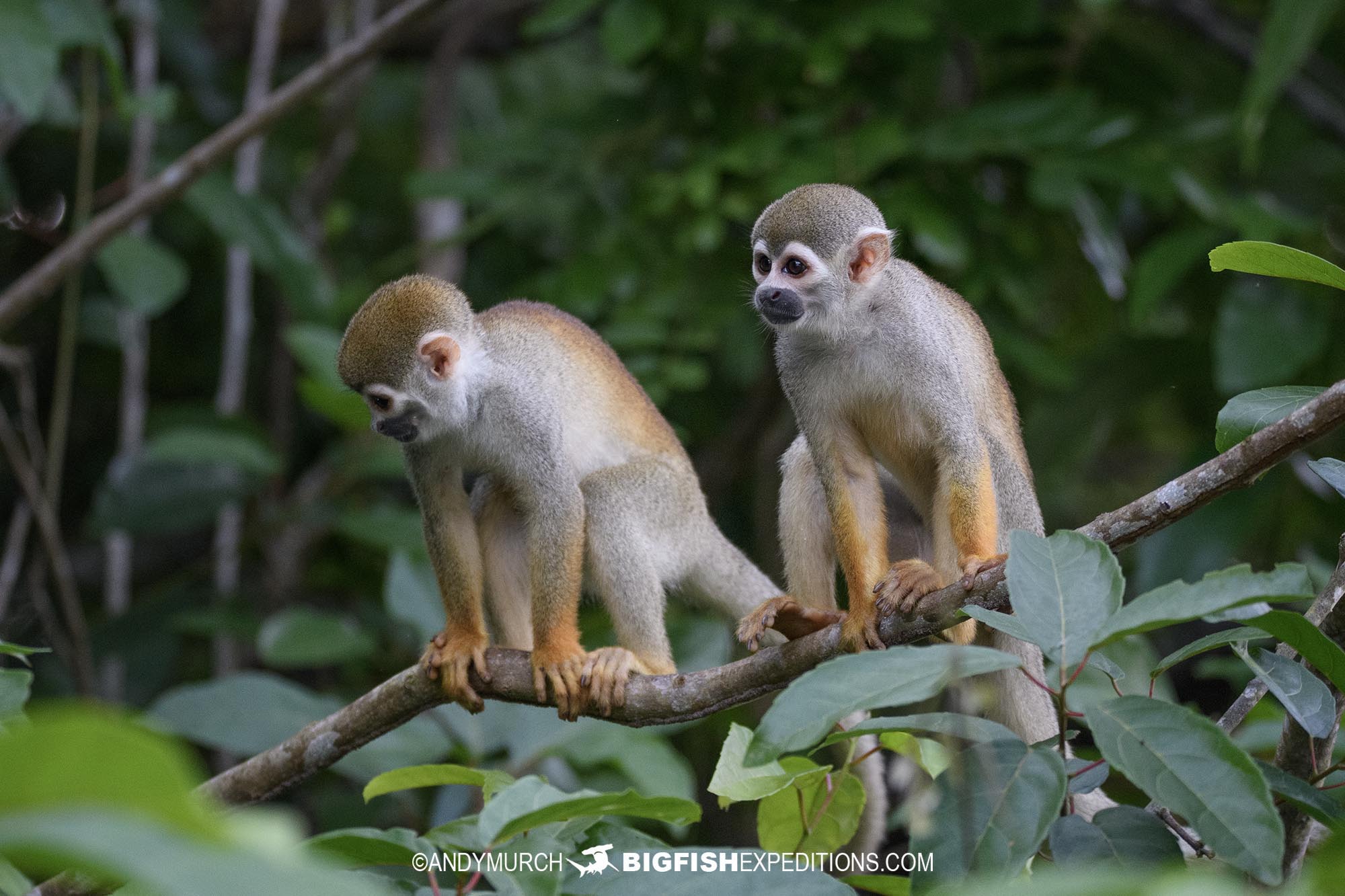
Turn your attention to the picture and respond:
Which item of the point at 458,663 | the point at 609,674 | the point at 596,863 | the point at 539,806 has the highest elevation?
the point at 539,806

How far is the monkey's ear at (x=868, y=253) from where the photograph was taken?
3.28 metres

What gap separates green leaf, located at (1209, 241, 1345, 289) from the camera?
6.33 feet

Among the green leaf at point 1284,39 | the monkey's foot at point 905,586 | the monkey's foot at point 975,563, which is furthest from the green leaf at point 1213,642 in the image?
the green leaf at point 1284,39

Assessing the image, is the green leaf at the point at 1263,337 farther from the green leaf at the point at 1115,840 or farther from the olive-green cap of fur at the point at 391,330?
the green leaf at the point at 1115,840

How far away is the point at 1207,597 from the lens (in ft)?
4.69

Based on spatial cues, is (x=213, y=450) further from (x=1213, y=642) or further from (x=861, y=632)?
(x=1213, y=642)

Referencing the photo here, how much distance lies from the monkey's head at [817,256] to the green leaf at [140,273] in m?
2.85

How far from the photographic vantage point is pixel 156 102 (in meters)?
4.64

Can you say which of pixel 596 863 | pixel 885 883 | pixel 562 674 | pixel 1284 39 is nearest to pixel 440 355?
pixel 562 674

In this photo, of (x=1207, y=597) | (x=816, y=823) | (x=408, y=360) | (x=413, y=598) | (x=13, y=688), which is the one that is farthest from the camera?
(x=413, y=598)

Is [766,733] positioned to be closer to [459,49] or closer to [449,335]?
[449,335]

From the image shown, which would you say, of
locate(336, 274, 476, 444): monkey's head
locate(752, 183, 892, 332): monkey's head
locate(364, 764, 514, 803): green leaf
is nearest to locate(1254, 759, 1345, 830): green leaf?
locate(364, 764, 514, 803): green leaf

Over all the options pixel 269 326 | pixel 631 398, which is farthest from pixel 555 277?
pixel 269 326

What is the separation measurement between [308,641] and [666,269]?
2.10m
